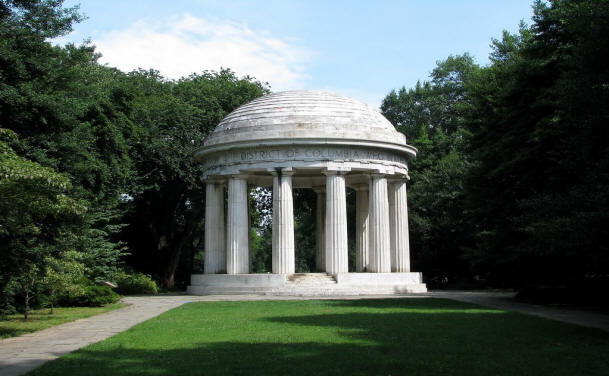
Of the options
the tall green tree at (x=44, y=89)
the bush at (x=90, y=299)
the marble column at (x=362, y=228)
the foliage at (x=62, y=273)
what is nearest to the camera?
the foliage at (x=62, y=273)

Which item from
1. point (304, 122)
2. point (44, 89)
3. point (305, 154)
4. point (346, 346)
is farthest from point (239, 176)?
point (346, 346)

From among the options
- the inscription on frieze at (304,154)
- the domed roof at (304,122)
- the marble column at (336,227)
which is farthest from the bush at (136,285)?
the marble column at (336,227)

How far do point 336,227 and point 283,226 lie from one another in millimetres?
3451

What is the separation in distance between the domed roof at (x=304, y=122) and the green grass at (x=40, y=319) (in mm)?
14168

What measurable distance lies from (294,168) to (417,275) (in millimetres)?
11692

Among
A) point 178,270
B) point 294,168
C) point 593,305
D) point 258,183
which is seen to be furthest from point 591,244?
point 178,270

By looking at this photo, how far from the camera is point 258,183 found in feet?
173

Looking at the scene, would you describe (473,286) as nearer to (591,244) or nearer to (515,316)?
(515,316)

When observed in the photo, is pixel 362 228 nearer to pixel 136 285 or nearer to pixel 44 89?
pixel 136 285

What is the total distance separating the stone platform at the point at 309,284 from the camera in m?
40.1

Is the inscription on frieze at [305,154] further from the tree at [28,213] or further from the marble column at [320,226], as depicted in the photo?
the tree at [28,213]

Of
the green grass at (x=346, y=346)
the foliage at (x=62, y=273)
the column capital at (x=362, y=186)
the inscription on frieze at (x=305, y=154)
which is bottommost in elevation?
the green grass at (x=346, y=346)

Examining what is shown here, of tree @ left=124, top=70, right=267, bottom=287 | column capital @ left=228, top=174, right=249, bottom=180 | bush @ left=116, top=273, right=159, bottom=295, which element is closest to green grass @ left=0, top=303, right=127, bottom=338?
column capital @ left=228, top=174, right=249, bottom=180

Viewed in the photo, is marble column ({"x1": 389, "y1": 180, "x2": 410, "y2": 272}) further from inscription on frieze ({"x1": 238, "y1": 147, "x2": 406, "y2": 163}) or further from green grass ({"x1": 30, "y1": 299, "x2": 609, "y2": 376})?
green grass ({"x1": 30, "y1": 299, "x2": 609, "y2": 376})
